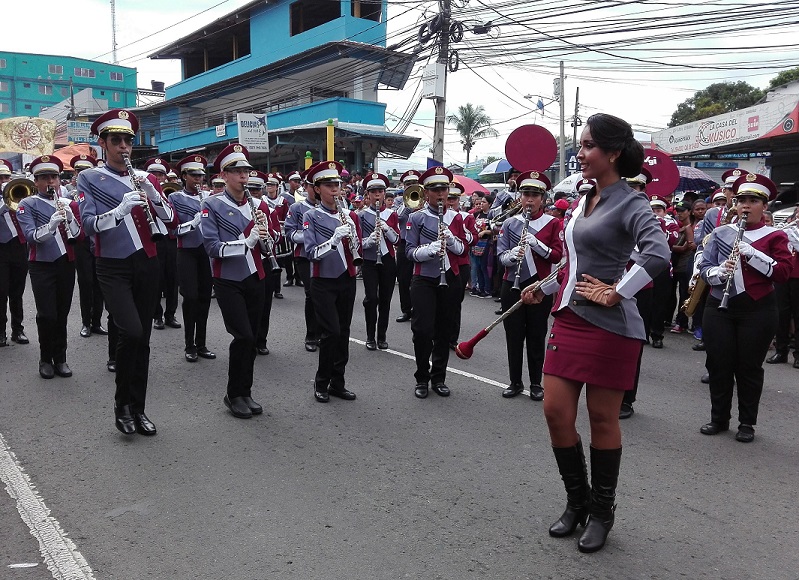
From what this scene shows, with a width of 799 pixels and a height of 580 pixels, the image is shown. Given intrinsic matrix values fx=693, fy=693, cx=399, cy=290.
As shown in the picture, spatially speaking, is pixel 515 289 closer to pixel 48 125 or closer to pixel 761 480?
pixel 761 480

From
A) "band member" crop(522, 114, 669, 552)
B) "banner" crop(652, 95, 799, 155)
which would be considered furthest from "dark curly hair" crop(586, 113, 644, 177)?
"banner" crop(652, 95, 799, 155)

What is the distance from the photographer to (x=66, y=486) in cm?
451

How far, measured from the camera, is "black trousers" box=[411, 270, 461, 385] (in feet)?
22.7

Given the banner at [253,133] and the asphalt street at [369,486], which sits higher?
the banner at [253,133]

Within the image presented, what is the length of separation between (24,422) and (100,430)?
0.75 meters

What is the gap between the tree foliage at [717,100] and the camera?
4912 cm

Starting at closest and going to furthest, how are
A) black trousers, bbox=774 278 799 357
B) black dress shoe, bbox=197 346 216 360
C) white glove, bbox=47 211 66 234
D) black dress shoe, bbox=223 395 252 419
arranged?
black dress shoe, bbox=223 395 252 419 < white glove, bbox=47 211 66 234 < black dress shoe, bbox=197 346 216 360 < black trousers, bbox=774 278 799 357

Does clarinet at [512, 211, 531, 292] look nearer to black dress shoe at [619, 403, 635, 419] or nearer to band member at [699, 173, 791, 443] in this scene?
black dress shoe at [619, 403, 635, 419]

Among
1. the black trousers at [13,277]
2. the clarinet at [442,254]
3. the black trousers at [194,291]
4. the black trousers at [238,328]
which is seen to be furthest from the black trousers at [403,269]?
the black trousers at [13,277]

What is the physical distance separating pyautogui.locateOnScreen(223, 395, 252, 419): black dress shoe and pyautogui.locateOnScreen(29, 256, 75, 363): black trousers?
2419 millimetres

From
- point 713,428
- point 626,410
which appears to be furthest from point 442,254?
point 713,428

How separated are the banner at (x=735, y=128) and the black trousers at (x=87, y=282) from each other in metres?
16.1

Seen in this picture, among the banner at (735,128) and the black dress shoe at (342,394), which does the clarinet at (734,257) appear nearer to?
the black dress shoe at (342,394)

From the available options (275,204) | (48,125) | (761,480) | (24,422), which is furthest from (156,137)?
(761,480)
